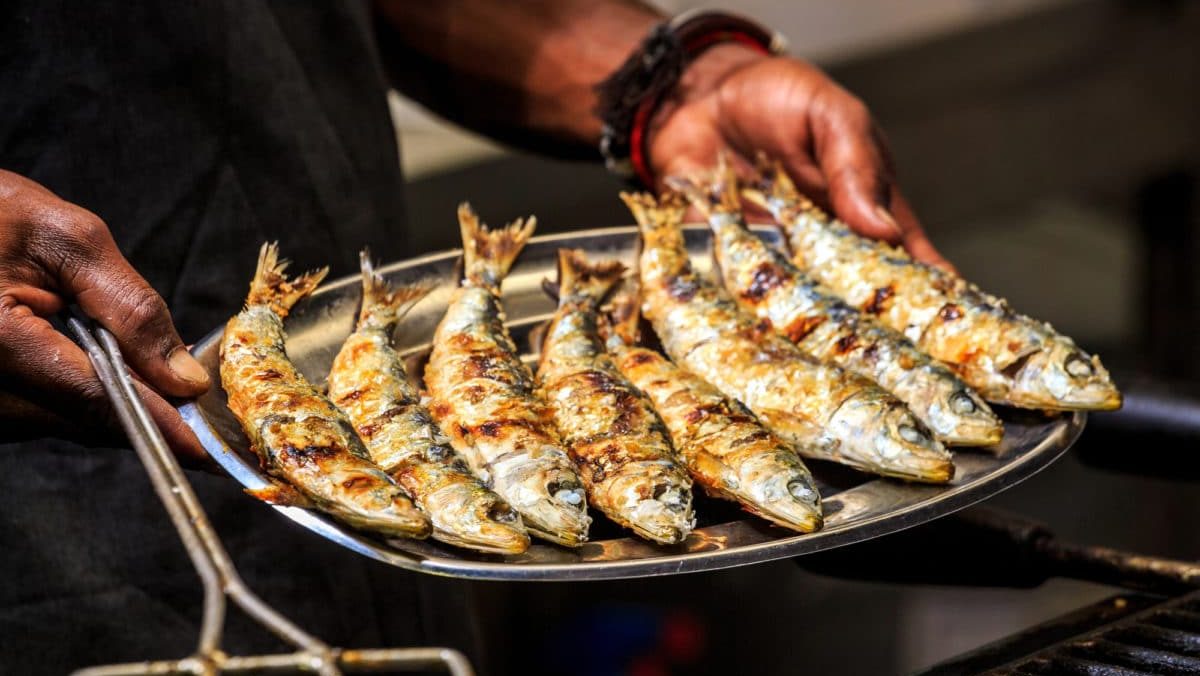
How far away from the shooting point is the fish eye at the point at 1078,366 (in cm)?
176

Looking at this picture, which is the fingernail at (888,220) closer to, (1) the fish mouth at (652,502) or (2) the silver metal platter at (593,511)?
(2) the silver metal platter at (593,511)

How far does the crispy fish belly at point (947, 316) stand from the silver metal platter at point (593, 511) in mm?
53

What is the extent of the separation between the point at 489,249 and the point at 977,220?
403cm

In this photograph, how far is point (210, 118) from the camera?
6.61ft

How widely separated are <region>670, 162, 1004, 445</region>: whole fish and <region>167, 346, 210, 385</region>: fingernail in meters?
1.03

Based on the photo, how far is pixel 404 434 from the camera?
1545 mm

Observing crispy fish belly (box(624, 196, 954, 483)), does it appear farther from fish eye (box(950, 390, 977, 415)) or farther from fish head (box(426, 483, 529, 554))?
fish head (box(426, 483, 529, 554))

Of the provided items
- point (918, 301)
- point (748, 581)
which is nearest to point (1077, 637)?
point (918, 301)

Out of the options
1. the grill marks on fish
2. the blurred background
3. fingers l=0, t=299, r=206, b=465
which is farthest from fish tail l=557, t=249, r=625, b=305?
the blurred background

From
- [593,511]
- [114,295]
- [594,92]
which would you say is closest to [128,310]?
[114,295]

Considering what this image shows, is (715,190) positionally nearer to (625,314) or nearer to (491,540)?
(625,314)

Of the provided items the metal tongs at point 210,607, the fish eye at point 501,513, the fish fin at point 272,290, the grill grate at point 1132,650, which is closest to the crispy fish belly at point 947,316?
the grill grate at point 1132,650

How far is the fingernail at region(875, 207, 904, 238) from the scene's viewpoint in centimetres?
221

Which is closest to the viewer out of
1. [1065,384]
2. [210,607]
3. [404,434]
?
[210,607]
